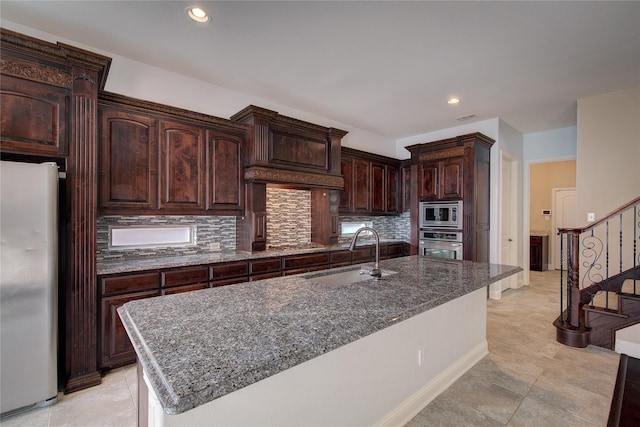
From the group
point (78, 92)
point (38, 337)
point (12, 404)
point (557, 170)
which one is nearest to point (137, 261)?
point (38, 337)

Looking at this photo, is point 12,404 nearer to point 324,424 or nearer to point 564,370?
point 324,424

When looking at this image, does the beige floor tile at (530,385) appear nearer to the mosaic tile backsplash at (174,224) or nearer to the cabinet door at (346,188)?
the cabinet door at (346,188)

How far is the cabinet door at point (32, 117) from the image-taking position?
207cm

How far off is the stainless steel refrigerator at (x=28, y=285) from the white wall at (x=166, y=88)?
4.06ft

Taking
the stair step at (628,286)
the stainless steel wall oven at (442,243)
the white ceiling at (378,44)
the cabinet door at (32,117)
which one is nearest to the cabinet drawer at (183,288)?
the cabinet door at (32,117)

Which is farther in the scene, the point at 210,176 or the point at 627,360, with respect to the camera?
the point at 210,176

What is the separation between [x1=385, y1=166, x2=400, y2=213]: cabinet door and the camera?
5281 mm

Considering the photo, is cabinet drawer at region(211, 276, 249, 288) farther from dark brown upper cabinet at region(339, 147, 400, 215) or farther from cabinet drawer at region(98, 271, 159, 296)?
dark brown upper cabinet at region(339, 147, 400, 215)

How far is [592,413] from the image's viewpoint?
6.56 ft

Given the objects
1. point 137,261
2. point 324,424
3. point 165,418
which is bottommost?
point 324,424

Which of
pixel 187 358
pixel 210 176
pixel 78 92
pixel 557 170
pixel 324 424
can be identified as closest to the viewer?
pixel 187 358

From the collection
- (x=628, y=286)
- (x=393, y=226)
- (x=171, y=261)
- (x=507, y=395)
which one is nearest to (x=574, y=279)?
(x=628, y=286)

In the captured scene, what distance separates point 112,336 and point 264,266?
4.65 ft

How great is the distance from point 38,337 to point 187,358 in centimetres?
195
